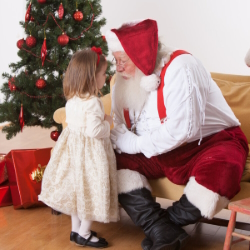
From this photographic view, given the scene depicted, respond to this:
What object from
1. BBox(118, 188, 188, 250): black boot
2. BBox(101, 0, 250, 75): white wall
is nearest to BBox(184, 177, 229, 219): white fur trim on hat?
BBox(118, 188, 188, 250): black boot

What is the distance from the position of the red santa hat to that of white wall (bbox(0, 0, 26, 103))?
356 cm

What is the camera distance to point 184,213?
6.98ft

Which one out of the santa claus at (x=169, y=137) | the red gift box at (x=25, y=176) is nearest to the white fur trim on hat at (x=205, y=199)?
the santa claus at (x=169, y=137)

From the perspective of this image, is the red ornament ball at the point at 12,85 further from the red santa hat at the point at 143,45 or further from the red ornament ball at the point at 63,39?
the red santa hat at the point at 143,45

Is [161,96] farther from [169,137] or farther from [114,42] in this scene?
[114,42]

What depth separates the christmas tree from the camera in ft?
10.1

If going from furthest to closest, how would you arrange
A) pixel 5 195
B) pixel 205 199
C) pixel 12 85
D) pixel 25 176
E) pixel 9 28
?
1. pixel 9 28
2. pixel 12 85
3. pixel 5 195
4. pixel 25 176
5. pixel 205 199

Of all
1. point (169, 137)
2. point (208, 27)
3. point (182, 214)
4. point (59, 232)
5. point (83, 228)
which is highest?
point (208, 27)

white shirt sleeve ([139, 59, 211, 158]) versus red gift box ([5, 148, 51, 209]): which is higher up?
white shirt sleeve ([139, 59, 211, 158])

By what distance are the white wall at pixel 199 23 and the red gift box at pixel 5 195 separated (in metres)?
2.27

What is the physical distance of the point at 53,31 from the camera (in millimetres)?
3123

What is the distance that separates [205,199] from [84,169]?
0.64 metres

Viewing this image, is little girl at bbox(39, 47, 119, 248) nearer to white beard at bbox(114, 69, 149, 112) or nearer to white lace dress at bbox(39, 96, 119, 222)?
white lace dress at bbox(39, 96, 119, 222)

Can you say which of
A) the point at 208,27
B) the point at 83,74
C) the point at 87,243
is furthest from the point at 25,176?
the point at 208,27
